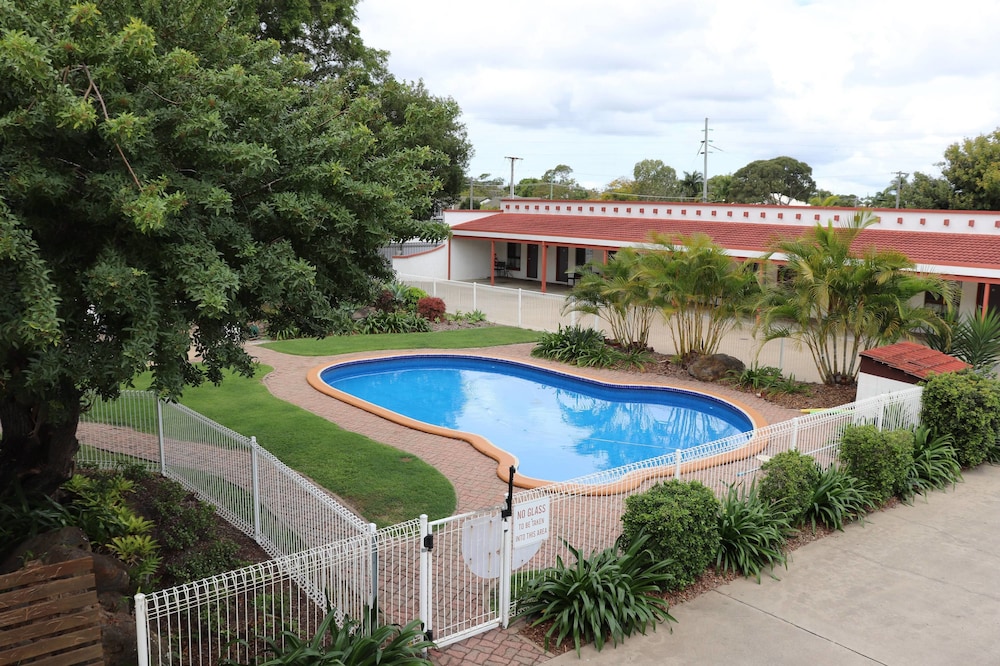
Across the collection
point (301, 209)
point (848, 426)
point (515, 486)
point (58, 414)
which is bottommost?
point (515, 486)

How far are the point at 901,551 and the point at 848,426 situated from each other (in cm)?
191

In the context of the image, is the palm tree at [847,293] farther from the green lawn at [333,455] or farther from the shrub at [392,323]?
the shrub at [392,323]

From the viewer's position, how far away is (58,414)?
7.29 m

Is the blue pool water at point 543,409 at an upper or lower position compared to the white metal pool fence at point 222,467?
lower

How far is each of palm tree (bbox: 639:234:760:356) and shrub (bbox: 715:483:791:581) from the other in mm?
8336

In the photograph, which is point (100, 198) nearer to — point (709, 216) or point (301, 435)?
point (301, 435)

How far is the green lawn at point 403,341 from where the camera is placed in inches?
804

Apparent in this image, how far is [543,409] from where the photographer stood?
56.0ft

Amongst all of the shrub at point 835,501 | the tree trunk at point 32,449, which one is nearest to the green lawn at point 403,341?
the tree trunk at point 32,449

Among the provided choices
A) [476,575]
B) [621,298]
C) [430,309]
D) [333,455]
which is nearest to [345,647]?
[476,575]

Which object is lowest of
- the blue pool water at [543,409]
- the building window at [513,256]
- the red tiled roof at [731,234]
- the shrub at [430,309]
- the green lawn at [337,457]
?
the blue pool water at [543,409]

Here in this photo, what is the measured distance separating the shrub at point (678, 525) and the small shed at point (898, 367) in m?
6.30

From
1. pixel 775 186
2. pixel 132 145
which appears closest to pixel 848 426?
pixel 132 145

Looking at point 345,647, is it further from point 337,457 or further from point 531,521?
point 337,457
